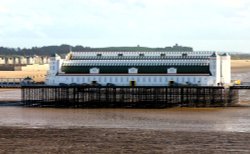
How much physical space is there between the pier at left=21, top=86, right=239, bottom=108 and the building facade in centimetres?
157

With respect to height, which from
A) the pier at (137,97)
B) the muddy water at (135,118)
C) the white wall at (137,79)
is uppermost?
the white wall at (137,79)

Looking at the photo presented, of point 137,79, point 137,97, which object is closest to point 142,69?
point 137,79

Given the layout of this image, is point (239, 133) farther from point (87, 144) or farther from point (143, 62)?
point (143, 62)

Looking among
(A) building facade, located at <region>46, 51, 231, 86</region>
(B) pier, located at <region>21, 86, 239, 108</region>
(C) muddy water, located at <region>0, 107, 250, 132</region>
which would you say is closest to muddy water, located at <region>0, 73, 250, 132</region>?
(C) muddy water, located at <region>0, 107, 250, 132</region>

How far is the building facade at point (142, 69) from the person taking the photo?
59.3m

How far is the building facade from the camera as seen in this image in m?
59.3

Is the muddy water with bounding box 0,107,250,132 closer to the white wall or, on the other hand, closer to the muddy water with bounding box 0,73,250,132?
the muddy water with bounding box 0,73,250,132

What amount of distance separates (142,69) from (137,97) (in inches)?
129

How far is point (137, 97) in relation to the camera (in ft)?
191

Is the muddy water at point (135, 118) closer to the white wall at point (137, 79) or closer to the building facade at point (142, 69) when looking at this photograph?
the white wall at point (137, 79)

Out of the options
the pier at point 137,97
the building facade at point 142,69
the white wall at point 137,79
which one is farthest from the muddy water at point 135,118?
the building facade at point 142,69

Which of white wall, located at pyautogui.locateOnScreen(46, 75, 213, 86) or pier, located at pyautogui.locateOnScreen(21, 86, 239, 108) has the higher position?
white wall, located at pyautogui.locateOnScreen(46, 75, 213, 86)

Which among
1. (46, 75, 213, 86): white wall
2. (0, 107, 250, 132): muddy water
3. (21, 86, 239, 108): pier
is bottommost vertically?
(0, 107, 250, 132): muddy water

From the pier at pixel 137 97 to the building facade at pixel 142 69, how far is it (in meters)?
1.57
